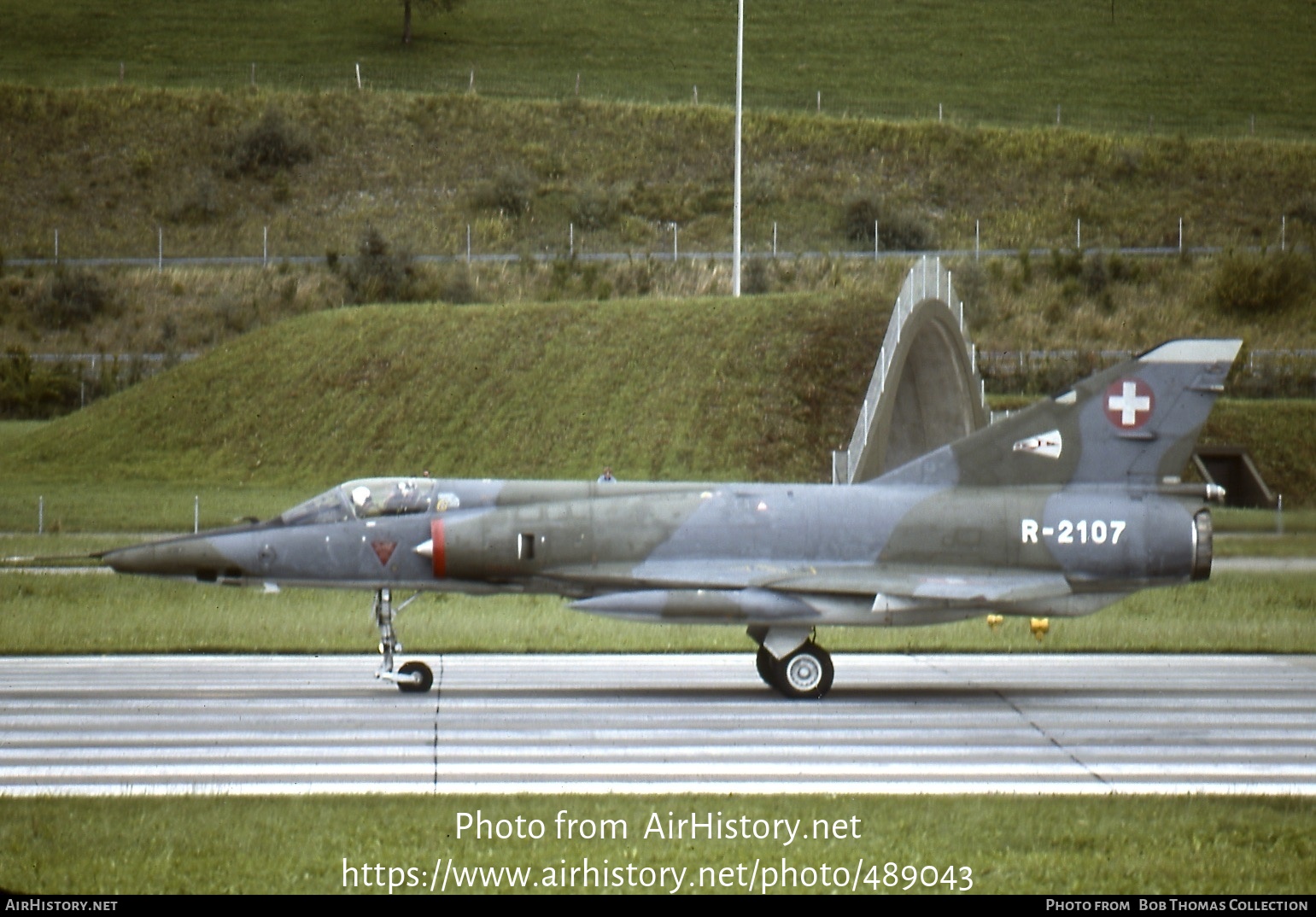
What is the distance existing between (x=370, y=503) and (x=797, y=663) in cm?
489

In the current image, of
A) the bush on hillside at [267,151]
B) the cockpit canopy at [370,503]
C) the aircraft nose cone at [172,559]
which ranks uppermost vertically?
the bush on hillside at [267,151]

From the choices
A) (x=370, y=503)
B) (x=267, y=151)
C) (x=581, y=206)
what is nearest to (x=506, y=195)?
(x=581, y=206)

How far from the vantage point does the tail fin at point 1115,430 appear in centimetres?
1806

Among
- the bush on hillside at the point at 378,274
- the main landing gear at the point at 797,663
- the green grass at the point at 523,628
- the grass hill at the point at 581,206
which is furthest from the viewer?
the bush on hillside at the point at 378,274

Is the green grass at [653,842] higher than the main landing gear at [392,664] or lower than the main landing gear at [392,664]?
higher

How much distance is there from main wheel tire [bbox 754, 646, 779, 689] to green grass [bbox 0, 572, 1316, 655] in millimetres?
4357

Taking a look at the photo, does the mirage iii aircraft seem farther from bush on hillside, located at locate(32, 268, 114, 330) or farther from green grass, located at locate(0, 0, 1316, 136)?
green grass, located at locate(0, 0, 1316, 136)

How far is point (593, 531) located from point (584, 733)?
9.67ft

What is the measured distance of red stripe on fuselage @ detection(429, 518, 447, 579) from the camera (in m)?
17.6

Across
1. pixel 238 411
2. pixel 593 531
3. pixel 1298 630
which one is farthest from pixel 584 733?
pixel 238 411

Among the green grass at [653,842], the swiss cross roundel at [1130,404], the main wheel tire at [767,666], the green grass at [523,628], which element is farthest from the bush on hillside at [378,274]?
the green grass at [653,842]

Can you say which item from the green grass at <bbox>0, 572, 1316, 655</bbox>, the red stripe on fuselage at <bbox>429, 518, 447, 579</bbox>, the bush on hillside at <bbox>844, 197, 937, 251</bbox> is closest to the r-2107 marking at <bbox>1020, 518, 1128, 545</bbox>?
the green grass at <bbox>0, 572, 1316, 655</bbox>

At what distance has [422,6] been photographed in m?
103

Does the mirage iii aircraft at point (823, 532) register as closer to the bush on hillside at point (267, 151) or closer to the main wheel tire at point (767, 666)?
the main wheel tire at point (767, 666)
